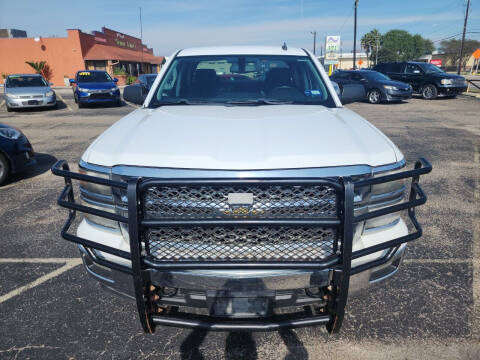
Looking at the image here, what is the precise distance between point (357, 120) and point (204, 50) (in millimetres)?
2020

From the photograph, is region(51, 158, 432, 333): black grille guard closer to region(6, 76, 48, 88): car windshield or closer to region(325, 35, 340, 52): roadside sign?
region(6, 76, 48, 88): car windshield

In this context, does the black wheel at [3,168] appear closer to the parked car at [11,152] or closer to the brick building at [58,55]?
the parked car at [11,152]

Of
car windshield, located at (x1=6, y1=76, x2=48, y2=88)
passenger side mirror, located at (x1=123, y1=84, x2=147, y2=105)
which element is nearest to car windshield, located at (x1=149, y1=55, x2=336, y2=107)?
passenger side mirror, located at (x1=123, y1=84, x2=147, y2=105)

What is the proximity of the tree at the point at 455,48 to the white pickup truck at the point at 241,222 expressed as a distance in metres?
97.8

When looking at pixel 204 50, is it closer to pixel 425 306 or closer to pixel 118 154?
pixel 118 154

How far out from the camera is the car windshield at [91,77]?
16859 millimetres

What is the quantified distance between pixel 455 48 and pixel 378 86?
92866 millimetres

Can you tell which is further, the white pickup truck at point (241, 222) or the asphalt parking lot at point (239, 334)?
the asphalt parking lot at point (239, 334)

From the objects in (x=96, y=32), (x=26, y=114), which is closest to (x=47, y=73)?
(x=96, y=32)

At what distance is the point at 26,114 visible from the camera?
14867 mm

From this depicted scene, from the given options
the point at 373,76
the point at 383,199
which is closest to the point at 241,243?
the point at 383,199

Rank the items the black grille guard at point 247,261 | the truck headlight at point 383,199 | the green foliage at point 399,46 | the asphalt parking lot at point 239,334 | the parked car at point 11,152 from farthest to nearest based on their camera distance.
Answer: the green foliage at point 399,46
the parked car at point 11,152
the asphalt parking lot at point 239,334
the truck headlight at point 383,199
the black grille guard at point 247,261

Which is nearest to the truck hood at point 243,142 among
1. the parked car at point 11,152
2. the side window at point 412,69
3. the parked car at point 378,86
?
the parked car at point 11,152

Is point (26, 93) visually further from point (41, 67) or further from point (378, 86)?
point (41, 67)
